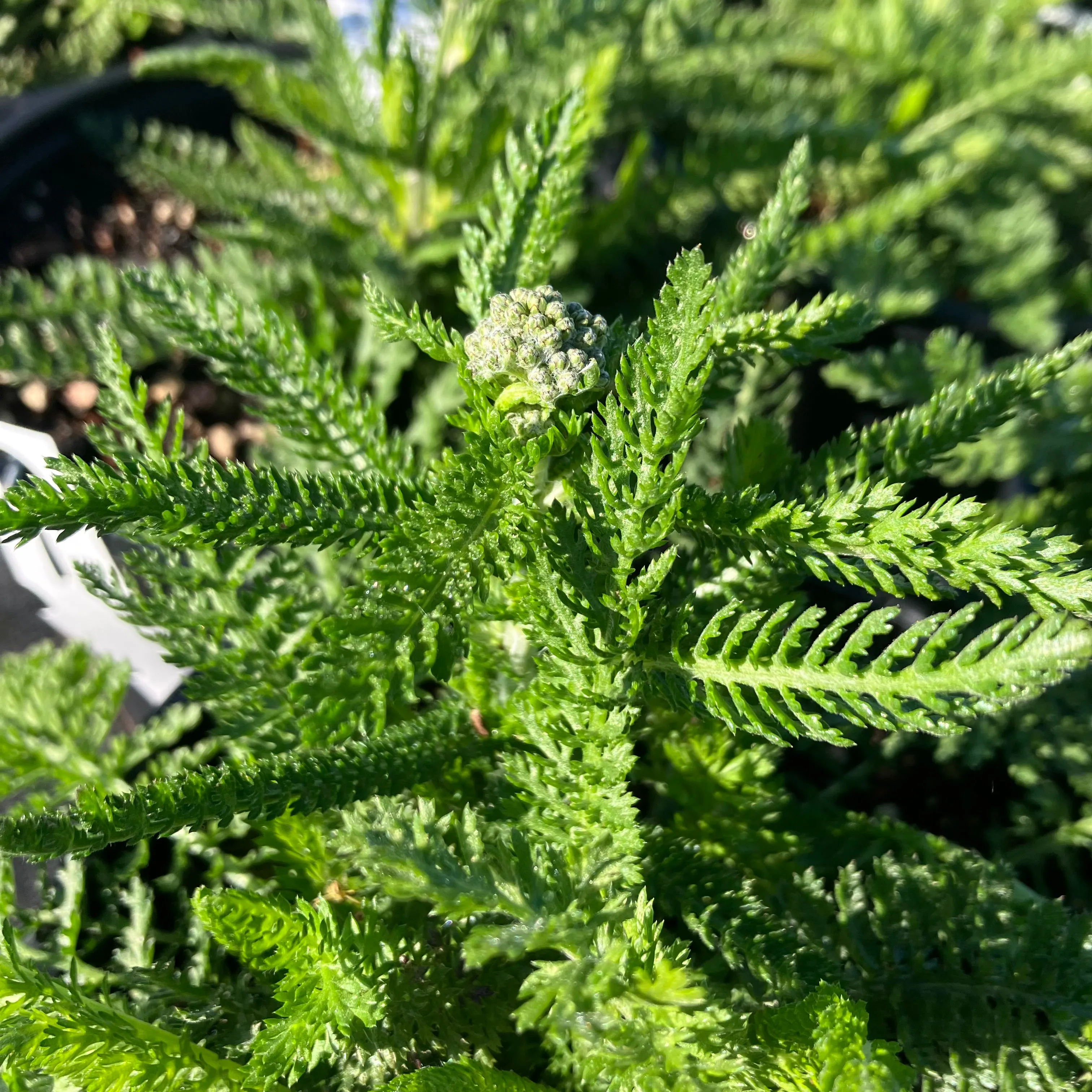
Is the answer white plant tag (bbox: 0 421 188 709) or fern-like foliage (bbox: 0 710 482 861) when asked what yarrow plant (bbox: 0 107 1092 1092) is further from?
white plant tag (bbox: 0 421 188 709)

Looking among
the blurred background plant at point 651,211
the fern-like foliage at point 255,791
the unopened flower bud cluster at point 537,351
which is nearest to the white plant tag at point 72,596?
the blurred background plant at point 651,211

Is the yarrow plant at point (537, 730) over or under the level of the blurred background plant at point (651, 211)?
under

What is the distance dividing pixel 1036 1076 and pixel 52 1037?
0.82 metres

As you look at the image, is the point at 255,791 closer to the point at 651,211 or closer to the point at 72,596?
the point at 72,596

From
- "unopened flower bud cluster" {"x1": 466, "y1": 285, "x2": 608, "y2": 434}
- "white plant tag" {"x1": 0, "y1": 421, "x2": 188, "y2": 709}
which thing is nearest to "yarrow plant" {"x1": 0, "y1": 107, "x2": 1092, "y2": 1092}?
"unopened flower bud cluster" {"x1": 466, "y1": 285, "x2": 608, "y2": 434}

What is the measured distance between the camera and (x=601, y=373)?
0.64 m

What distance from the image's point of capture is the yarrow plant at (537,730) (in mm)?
564

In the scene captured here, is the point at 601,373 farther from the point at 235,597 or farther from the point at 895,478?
the point at 235,597

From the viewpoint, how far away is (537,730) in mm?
693

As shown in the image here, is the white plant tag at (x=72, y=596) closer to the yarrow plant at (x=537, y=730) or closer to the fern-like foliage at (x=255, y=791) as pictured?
the yarrow plant at (x=537, y=730)

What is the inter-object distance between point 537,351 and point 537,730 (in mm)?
308

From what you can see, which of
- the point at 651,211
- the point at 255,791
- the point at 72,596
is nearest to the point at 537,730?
the point at 255,791

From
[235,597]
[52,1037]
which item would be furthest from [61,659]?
[52,1037]

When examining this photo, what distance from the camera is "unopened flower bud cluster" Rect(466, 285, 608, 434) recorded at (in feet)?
2.02
